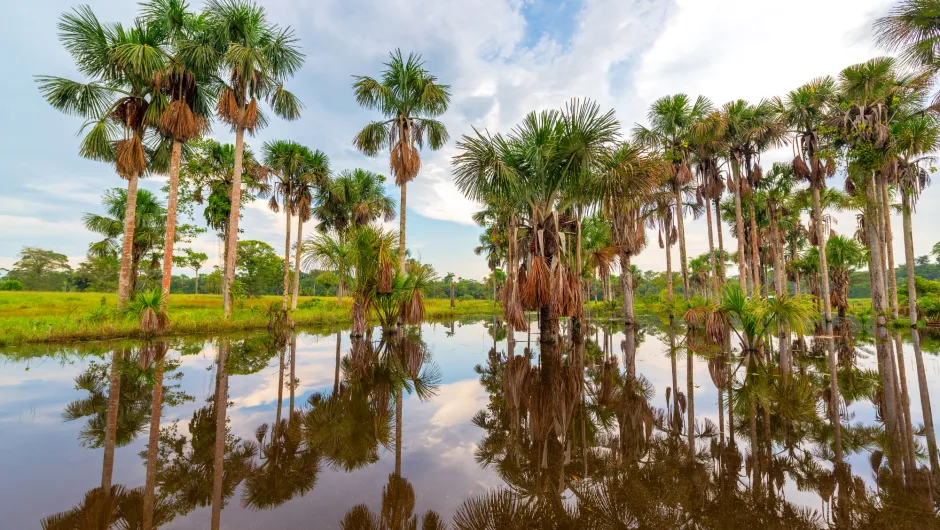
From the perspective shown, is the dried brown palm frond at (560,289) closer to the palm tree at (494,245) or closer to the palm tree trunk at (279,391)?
the palm tree trunk at (279,391)

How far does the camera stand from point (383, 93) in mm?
17219

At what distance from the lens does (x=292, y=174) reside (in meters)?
26.3

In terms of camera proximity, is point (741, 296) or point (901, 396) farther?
point (741, 296)

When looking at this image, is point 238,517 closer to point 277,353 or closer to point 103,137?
point 277,353

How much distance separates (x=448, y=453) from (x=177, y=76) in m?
21.0

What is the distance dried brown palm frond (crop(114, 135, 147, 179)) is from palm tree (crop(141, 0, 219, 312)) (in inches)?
44.3

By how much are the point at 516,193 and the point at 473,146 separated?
2135mm

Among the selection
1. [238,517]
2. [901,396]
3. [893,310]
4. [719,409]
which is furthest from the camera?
[893,310]

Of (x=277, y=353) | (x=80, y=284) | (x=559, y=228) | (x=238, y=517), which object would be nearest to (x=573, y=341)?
(x=559, y=228)

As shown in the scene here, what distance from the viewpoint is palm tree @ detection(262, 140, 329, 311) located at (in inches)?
1011

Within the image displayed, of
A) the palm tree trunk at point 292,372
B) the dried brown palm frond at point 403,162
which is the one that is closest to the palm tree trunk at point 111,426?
the palm tree trunk at point 292,372

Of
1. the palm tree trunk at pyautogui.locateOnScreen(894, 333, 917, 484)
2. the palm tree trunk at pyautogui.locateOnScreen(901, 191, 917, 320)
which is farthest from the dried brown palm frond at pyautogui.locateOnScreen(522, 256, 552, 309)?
the palm tree trunk at pyautogui.locateOnScreen(901, 191, 917, 320)

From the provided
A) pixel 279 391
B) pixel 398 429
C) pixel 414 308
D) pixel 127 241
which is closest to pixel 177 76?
pixel 127 241

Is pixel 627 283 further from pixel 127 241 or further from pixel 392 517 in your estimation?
pixel 127 241
